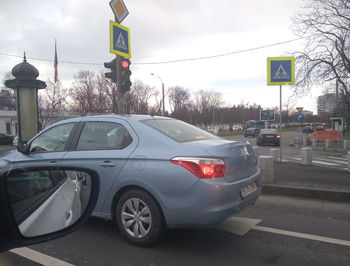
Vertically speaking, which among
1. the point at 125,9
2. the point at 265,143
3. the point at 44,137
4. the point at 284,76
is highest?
the point at 125,9

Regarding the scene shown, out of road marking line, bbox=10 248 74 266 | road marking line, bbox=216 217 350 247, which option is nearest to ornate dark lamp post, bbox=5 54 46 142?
road marking line, bbox=10 248 74 266

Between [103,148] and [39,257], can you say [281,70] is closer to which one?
[103,148]

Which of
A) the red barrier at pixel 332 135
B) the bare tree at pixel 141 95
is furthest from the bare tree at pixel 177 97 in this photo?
the red barrier at pixel 332 135

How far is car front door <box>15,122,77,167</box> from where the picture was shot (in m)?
4.15

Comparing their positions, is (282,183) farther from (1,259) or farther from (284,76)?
(1,259)

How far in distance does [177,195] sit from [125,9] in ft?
25.8

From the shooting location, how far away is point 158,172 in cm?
320

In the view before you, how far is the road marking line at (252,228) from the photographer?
362 cm

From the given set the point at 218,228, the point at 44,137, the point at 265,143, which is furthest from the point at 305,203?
the point at 265,143

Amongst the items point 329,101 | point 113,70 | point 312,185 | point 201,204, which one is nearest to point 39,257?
point 201,204

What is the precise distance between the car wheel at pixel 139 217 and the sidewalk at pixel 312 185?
392cm

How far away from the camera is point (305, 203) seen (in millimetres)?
5551

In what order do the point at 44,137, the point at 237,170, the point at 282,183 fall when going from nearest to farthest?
the point at 237,170, the point at 44,137, the point at 282,183

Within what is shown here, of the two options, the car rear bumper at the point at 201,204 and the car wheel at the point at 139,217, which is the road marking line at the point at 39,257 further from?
the car rear bumper at the point at 201,204
